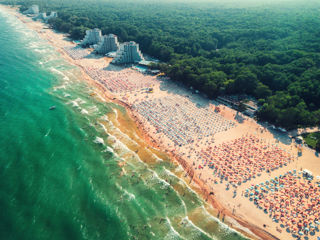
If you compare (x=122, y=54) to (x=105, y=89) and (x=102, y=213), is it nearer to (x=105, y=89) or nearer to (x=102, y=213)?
(x=105, y=89)

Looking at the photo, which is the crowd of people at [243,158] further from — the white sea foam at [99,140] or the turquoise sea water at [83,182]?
the white sea foam at [99,140]

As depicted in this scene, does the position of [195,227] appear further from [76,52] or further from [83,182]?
[76,52]

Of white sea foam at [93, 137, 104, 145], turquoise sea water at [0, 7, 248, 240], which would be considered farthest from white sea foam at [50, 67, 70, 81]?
white sea foam at [93, 137, 104, 145]

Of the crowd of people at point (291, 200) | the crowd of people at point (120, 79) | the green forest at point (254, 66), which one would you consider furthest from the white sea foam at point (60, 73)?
the crowd of people at point (291, 200)

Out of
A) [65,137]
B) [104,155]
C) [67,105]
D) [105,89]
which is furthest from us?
[105,89]

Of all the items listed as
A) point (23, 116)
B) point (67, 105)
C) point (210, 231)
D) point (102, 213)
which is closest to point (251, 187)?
point (210, 231)
